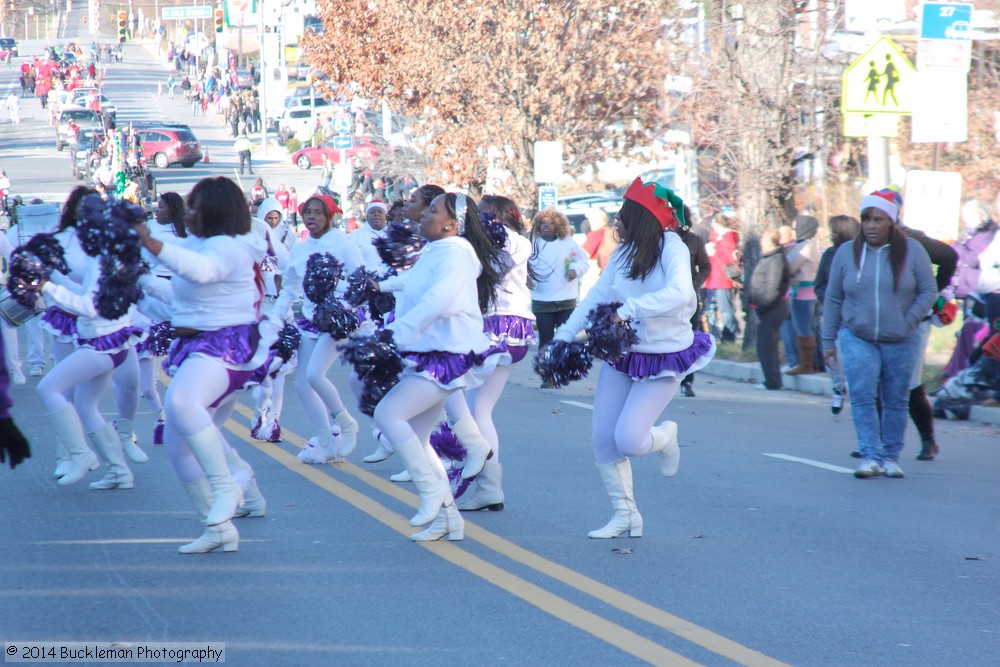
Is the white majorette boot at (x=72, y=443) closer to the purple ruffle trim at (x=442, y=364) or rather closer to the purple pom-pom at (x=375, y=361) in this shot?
the purple pom-pom at (x=375, y=361)

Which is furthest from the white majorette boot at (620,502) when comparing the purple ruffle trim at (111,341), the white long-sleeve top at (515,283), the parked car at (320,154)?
the parked car at (320,154)

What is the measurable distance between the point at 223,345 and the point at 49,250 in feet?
8.24

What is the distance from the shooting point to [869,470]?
9.48 meters

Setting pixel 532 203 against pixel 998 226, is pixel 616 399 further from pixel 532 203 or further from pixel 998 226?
pixel 532 203

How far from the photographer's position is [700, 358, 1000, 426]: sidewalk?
41.2 feet

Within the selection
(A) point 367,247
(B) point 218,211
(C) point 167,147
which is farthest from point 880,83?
(C) point 167,147

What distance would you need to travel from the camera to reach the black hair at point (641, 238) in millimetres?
6996

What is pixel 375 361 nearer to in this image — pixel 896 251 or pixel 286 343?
pixel 286 343

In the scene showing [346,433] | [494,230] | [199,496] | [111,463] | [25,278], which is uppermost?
[494,230]

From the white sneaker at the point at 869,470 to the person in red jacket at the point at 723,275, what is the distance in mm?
8001

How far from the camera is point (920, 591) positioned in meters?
6.30

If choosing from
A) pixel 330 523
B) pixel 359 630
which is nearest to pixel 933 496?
pixel 330 523

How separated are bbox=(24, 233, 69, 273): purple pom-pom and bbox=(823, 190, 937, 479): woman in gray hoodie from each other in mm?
5197

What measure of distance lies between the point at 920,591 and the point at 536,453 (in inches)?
179
